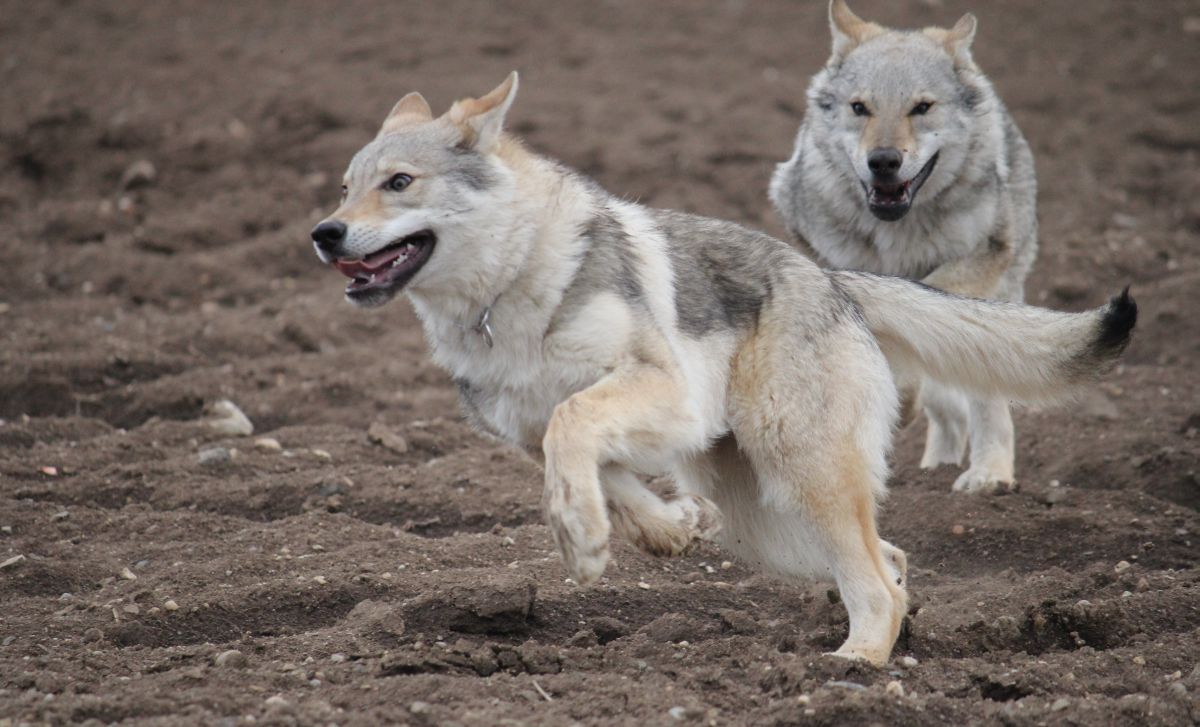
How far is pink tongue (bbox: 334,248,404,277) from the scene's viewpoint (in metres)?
4.95

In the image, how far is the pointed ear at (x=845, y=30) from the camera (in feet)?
26.0

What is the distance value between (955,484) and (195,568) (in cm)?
382

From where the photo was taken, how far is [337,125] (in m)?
12.4

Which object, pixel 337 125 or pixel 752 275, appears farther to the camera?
pixel 337 125

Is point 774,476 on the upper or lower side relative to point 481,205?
lower

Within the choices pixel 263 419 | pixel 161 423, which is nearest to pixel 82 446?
pixel 161 423

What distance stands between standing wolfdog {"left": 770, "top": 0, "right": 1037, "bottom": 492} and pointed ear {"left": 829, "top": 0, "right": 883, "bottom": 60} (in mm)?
52

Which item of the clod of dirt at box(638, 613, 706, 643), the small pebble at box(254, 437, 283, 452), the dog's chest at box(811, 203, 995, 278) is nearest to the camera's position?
the clod of dirt at box(638, 613, 706, 643)

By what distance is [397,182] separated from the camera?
200 inches

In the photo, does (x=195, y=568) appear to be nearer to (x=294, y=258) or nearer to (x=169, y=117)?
(x=294, y=258)

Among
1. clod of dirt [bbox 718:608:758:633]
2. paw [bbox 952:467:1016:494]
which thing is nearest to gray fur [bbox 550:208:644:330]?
clod of dirt [bbox 718:608:758:633]

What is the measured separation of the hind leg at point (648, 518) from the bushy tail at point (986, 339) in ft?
4.09

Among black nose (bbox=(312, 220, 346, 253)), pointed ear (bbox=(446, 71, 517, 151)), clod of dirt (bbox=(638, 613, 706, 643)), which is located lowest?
clod of dirt (bbox=(638, 613, 706, 643))

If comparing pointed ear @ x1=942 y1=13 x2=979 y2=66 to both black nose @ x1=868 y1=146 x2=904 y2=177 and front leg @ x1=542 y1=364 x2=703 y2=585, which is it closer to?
black nose @ x1=868 y1=146 x2=904 y2=177
